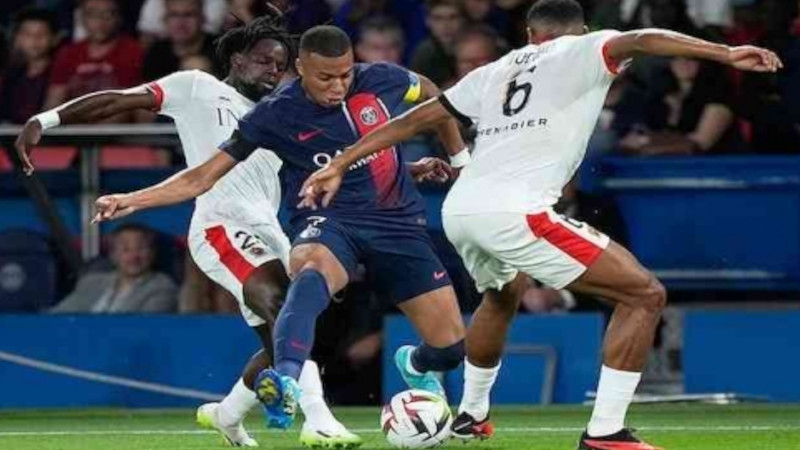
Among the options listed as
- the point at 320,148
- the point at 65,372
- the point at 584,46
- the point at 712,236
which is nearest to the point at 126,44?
the point at 65,372

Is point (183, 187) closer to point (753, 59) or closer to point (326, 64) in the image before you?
point (326, 64)

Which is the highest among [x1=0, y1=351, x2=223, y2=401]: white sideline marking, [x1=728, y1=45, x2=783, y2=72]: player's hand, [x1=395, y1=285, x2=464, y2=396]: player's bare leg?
[x1=728, y1=45, x2=783, y2=72]: player's hand

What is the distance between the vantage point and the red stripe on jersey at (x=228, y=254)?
39.8ft

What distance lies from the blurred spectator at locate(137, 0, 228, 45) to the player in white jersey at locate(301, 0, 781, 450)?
21.7ft

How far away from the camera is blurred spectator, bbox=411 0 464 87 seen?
16.4 metres

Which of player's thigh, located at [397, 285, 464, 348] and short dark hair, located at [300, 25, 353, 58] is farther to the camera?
player's thigh, located at [397, 285, 464, 348]

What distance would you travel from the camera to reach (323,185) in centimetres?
1045

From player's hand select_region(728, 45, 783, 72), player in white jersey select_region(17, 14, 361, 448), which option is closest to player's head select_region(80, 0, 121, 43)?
player in white jersey select_region(17, 14, 361, 448)

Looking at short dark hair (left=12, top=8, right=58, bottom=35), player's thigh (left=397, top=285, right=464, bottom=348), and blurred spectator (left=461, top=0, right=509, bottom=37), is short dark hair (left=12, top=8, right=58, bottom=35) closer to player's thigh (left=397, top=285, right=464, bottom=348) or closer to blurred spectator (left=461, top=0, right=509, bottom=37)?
blurred spectator (left=461, top=0, right=509, bottom=37)

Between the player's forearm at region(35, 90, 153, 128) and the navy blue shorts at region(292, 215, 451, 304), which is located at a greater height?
the player's forearm at region(35, 90, 153, 128)

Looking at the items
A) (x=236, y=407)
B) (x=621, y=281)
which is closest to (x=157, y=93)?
(x=236, y=407)

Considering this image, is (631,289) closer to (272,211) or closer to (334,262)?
(334,262)

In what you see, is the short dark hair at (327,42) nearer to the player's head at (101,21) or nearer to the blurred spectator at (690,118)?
the blurred spectator at (690,118)

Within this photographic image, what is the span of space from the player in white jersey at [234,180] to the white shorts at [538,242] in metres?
1.60
